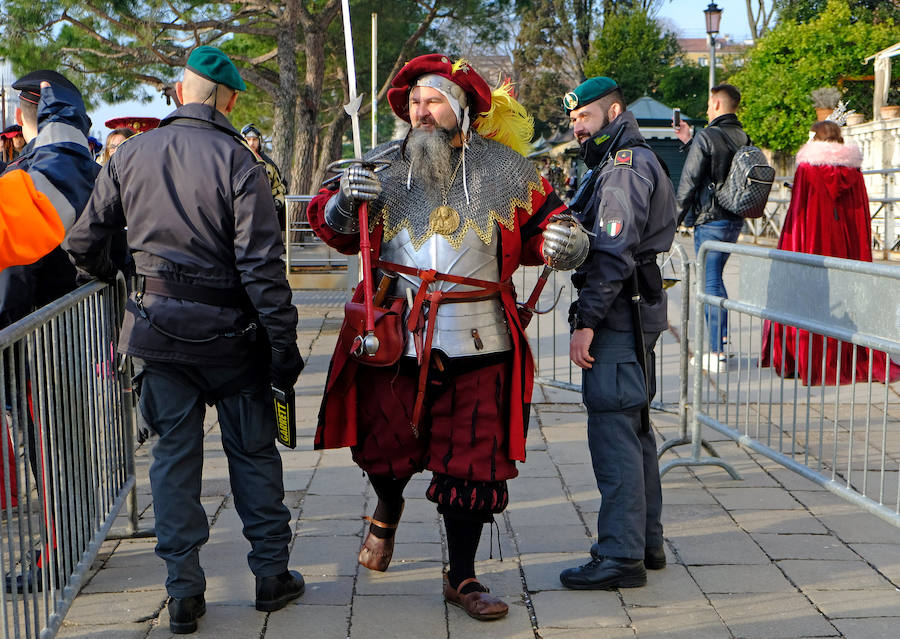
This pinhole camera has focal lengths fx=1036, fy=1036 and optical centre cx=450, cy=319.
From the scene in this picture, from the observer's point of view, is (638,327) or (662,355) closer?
(638,327)

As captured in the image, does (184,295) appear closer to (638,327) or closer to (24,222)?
(24,222)

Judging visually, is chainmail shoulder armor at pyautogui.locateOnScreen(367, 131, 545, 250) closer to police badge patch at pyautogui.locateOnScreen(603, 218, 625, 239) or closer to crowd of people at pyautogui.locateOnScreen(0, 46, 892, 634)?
crowd of people at pyautogui.locateOnScreen(0, 46, 892, 634)

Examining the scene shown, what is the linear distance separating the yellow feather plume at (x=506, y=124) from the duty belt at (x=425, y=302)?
1.85 feet

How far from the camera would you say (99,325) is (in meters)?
3.65

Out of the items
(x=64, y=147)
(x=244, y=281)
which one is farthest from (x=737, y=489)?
(x=64, y=147)

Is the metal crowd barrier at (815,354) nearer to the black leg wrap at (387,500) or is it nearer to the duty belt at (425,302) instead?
the duty belt at (425,302)

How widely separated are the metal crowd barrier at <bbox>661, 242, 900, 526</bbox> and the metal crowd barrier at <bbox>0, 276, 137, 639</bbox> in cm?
242

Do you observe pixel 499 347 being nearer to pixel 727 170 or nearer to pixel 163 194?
pixel 163 194

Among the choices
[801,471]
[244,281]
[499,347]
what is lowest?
[801,471]

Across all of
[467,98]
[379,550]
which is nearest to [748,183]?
[467,98]

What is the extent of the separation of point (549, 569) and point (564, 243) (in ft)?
4.32

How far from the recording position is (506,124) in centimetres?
370

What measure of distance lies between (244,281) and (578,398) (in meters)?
3.78

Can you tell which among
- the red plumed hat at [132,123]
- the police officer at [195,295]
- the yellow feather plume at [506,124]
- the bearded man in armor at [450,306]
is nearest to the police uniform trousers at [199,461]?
the police officer at [195,295]
